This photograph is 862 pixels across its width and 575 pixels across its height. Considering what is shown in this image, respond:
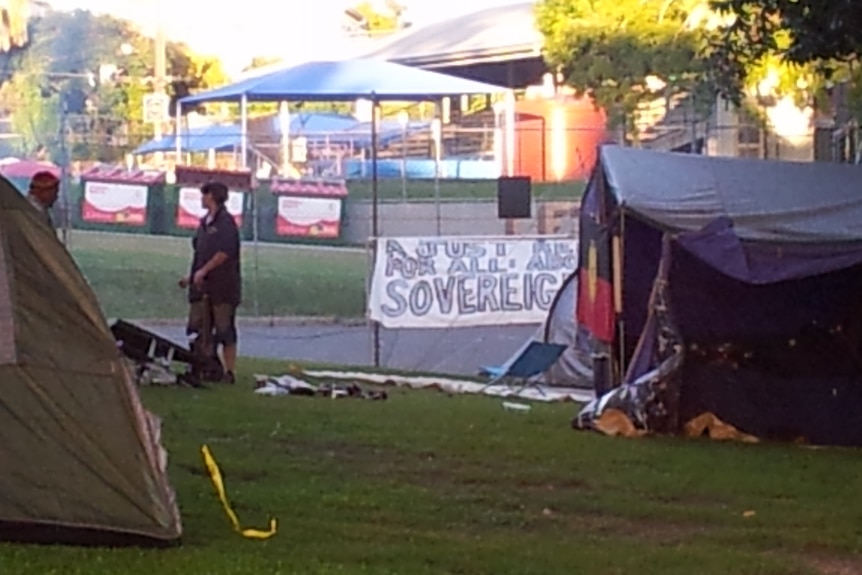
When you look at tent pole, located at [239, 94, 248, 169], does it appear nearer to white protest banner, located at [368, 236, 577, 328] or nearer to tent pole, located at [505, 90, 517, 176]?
tent pole, located at [505, 90, 517, 176]

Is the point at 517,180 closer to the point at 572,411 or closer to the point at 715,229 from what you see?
the point at 572,411

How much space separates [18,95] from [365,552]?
39945 millimetres

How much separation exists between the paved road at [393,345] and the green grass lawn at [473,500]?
20.5ft

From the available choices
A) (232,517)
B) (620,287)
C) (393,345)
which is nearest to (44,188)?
(620,287)

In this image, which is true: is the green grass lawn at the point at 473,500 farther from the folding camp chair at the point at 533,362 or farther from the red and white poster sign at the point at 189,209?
the red and white poster sign at the point at 189,209

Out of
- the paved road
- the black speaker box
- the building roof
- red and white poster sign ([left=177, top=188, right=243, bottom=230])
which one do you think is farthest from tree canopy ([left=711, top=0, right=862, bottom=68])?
the building roof

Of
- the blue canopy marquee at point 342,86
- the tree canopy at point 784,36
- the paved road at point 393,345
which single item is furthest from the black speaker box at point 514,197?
the blue canopy marquee at point 342,86

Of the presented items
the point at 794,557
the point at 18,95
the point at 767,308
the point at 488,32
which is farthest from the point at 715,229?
the point at 18,95

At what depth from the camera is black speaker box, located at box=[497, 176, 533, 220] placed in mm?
19016

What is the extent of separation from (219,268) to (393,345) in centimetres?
605

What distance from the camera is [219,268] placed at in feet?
49.9

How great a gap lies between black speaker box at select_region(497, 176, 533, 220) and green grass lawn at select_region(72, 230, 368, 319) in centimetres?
461

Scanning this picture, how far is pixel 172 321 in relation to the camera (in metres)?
22.7

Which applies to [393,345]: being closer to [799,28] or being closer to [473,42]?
[799,28]
